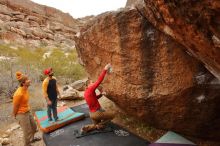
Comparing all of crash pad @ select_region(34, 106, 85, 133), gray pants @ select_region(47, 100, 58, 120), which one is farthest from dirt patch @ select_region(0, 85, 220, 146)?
gray pants @ select_region(47, 100, 58, 120)

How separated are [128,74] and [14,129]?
423 cm

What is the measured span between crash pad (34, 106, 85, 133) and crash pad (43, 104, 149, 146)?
15 cm

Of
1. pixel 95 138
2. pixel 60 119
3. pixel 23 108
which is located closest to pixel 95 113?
pixel 95 138

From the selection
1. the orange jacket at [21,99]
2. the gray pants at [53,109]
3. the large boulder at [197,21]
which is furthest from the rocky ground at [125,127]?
the large boulder at [197,21]

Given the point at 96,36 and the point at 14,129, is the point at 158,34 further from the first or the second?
the point at 14,129

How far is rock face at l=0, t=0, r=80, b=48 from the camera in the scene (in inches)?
919

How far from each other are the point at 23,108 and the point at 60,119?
133 centimetres

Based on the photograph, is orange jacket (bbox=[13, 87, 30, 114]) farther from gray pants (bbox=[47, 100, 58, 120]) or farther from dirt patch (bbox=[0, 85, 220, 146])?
dirt patch (bbox=[0, 85, 220, 146])

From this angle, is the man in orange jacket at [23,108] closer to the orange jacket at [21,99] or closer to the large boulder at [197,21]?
the orange jacket at [21,99]

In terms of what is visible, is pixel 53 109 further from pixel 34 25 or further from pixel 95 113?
pixel 34 25

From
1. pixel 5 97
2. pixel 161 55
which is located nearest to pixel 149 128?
pixel 161 55

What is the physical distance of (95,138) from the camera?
594 cm

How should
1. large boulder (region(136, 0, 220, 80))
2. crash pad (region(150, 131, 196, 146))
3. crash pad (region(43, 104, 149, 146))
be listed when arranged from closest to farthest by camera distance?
large boulder (region(136, 0, 220, 80)) < crash pad (region(150, 131, 196, 146)) < crash pad (region(43, 104, 149, 146))

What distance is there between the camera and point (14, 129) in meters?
7.60
